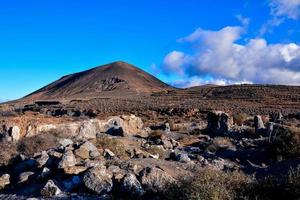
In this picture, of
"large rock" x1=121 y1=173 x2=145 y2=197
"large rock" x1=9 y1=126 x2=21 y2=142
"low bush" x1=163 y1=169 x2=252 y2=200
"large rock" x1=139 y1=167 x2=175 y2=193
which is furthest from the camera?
"large rock" x1=9 y1=126 x2=21 y2=142

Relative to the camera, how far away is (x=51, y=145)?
20938mm

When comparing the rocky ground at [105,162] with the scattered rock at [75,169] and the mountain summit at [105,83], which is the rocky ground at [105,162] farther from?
the mountain summit at [105,83]

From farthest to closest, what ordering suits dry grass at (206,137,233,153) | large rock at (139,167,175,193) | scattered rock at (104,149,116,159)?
dry grass at (206,137,233,153), scattered rock at (104,149,116,159), large rock at (139,167,175,193)

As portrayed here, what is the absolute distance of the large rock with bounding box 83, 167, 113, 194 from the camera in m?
12.8

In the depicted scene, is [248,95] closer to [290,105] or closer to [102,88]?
[290,105]

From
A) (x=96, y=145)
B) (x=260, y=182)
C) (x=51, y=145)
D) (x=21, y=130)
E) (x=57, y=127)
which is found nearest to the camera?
(x=260, y=182)

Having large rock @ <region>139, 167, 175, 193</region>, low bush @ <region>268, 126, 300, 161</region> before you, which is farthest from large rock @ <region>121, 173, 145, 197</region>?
low bush @ <region>268, 126, 300, 161</region>

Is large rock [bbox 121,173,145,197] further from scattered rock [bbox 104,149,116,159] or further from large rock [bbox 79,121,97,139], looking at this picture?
large rock [bbox 79,121,97,139]

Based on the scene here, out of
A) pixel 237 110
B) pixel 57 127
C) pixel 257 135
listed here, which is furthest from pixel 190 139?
pixel 237 110

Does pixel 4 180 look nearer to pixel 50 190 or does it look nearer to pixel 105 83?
pixel 50 190

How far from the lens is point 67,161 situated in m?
15.0

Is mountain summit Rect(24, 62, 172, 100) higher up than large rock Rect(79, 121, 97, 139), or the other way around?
mountain summit Rect(24, 62, 172, 100)

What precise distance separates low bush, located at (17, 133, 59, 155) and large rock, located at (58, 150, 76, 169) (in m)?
5.07

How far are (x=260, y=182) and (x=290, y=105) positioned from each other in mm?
59750
